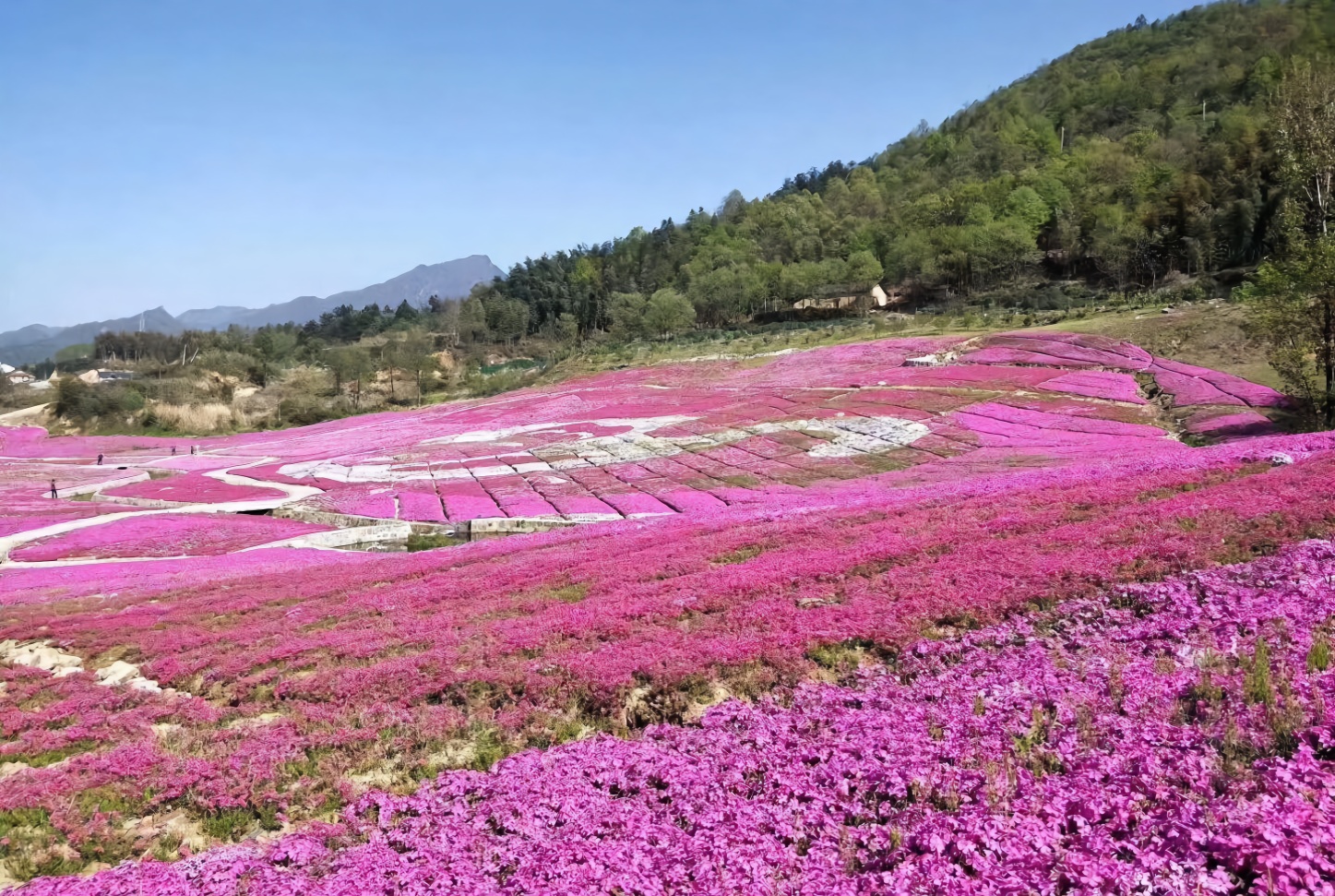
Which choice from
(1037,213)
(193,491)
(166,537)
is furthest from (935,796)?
(1037,213)

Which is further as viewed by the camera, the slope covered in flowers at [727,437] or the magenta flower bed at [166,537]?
the slope covered in flowers at [727,437]

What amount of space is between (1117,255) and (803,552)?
94029mm

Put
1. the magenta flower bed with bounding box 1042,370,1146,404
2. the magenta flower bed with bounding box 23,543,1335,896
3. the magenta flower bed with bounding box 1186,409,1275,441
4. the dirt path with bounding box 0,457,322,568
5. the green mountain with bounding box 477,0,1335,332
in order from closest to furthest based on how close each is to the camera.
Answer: the magenta flower bed with bounding box 23,543,1335,896
the dirt path with bounding box 0,457,322,568
the magenta flower bed with bounding box 1186,409,1275,441
the magenta flower bed with bounding box 1042,370,1146,404
the green mountain with bounding box 477,0,1335,332

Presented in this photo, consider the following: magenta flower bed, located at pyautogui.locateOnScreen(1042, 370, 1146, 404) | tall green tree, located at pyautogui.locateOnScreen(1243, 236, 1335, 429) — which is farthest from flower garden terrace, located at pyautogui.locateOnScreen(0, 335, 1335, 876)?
magenta flower bed, located at pyautogui.locateOnScreen(1042, 370, 1146, 404)

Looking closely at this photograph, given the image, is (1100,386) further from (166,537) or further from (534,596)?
(166,537)

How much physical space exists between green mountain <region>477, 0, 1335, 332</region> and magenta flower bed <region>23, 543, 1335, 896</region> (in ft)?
291

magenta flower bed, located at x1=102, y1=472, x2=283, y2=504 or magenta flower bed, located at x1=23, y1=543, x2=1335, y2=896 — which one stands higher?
magenta flower bed, located at x1=23, y1=543, x2=1335, y2=896

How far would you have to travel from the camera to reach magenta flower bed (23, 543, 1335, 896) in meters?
5.19

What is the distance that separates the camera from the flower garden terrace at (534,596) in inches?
364

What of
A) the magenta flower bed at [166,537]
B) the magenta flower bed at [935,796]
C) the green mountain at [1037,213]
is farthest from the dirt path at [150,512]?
the green mountain at [1037,213]

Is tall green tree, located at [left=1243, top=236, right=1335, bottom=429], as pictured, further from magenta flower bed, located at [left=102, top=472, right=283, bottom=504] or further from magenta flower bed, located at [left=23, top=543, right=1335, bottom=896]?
magenta flower bed, located at [left=102, top=472, right=283, bottom=504]

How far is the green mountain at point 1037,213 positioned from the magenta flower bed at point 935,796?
88717 millimetres

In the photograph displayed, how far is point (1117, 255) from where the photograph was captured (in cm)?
9081

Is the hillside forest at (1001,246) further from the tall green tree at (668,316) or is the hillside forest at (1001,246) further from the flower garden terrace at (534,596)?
the flower garden terrace at (534,596)
